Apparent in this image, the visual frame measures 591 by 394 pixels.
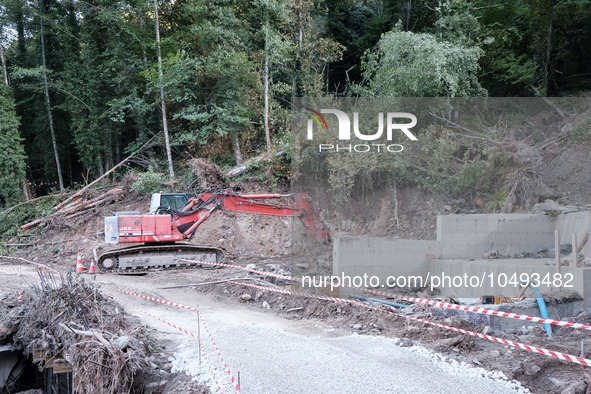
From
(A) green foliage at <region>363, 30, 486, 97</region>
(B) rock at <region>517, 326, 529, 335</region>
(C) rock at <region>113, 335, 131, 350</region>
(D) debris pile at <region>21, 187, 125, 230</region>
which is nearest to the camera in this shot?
(C) rock at <region>113, 335, 131, 350</region>

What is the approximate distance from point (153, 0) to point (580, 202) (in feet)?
57.0

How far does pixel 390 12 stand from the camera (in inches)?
901

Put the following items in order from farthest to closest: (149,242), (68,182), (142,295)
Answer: (68,182)
(149,242)
(142,295)

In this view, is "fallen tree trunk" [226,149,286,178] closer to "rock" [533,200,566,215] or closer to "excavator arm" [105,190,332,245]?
"excavator arm" [105,190,332,245]

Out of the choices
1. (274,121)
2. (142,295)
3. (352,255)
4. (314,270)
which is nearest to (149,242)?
Answer: (142,295)

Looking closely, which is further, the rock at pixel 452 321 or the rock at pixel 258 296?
the rock at pixel 258 296

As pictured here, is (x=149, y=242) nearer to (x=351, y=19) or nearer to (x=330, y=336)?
(x=330, y=336)

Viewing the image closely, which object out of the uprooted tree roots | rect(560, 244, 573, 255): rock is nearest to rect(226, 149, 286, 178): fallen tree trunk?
rect(560, 244, 573, 255): rock

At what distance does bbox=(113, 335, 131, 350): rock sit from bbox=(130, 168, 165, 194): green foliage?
503 inches

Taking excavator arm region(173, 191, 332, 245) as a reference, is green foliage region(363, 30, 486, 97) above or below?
above

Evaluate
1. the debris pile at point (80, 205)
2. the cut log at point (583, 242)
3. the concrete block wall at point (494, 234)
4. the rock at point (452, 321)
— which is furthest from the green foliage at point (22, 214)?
the cut log at point (583, 242)

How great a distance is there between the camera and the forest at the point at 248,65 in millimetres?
17672

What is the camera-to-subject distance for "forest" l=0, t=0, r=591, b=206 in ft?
58.0

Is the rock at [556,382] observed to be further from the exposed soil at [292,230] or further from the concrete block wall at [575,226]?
the concrete block wall at [575,226]
